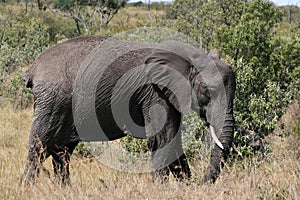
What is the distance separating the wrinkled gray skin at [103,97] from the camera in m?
5.11

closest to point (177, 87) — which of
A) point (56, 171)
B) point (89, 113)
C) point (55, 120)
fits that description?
point (89, 113)

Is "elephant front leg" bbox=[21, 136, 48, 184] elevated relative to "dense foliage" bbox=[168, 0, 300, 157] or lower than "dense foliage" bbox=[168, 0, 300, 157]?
lower

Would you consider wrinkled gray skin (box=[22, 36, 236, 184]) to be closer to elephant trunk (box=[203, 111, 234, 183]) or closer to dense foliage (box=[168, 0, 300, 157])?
elephant trunk (box=[203, 111, 234, 183])

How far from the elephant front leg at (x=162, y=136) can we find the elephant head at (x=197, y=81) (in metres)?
0.13

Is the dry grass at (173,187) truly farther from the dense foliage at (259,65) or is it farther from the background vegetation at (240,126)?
the dense foliage at (259,65)

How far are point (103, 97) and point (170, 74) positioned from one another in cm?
73

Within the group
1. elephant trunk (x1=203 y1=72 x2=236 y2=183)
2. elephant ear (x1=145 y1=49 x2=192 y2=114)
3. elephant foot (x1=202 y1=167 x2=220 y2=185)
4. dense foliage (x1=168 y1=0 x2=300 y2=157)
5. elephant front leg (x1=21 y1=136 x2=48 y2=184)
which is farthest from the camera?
dense foliage (x1=168 y1=0 x2=300 y2=157)

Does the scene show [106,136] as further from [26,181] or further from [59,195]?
[59,195]

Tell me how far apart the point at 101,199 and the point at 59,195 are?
0.39 metres

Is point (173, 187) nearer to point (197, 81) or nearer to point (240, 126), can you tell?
point (197, 81)

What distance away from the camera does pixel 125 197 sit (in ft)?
12.7

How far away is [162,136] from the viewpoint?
5.11 metres

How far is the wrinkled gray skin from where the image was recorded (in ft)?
16.8

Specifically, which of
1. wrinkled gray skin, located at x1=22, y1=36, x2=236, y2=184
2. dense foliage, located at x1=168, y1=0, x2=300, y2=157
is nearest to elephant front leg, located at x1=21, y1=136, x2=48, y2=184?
wrinkled gray skin, located at x1=22, y1=36, x2=236, y2=184
